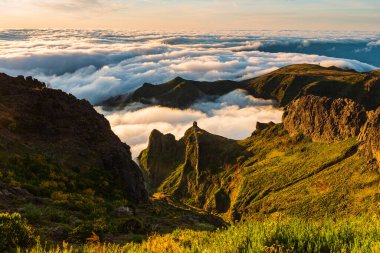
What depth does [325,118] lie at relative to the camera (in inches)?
6806

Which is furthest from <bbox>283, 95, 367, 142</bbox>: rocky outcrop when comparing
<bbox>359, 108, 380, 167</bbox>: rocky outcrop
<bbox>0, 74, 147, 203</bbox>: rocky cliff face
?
<bbox>0, 74, 147, 203</bbox>: rocky cliff face

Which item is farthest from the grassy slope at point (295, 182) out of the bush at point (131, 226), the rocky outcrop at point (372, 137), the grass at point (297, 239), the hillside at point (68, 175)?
the grass at point (297, 239)

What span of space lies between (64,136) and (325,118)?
151 m

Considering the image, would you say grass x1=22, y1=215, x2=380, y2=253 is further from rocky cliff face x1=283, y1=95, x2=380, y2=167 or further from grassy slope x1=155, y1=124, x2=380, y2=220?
rocky cliff face x1=283, y1=95, x2=380, y2=167

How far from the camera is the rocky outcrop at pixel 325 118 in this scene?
155875mm

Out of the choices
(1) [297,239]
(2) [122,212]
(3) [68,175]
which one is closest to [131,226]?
(2) [122,212]

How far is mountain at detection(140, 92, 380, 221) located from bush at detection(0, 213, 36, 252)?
92798mm

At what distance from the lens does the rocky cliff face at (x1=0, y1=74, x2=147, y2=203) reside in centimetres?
3809

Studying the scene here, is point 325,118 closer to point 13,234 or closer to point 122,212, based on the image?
point 122,212

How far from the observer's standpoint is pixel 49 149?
3934cm

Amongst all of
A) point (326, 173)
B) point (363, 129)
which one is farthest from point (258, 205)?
point (363, 129)

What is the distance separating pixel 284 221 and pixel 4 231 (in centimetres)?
878

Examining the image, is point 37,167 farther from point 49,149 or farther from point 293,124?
point 293,124

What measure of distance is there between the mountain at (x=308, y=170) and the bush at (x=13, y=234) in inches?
3653
